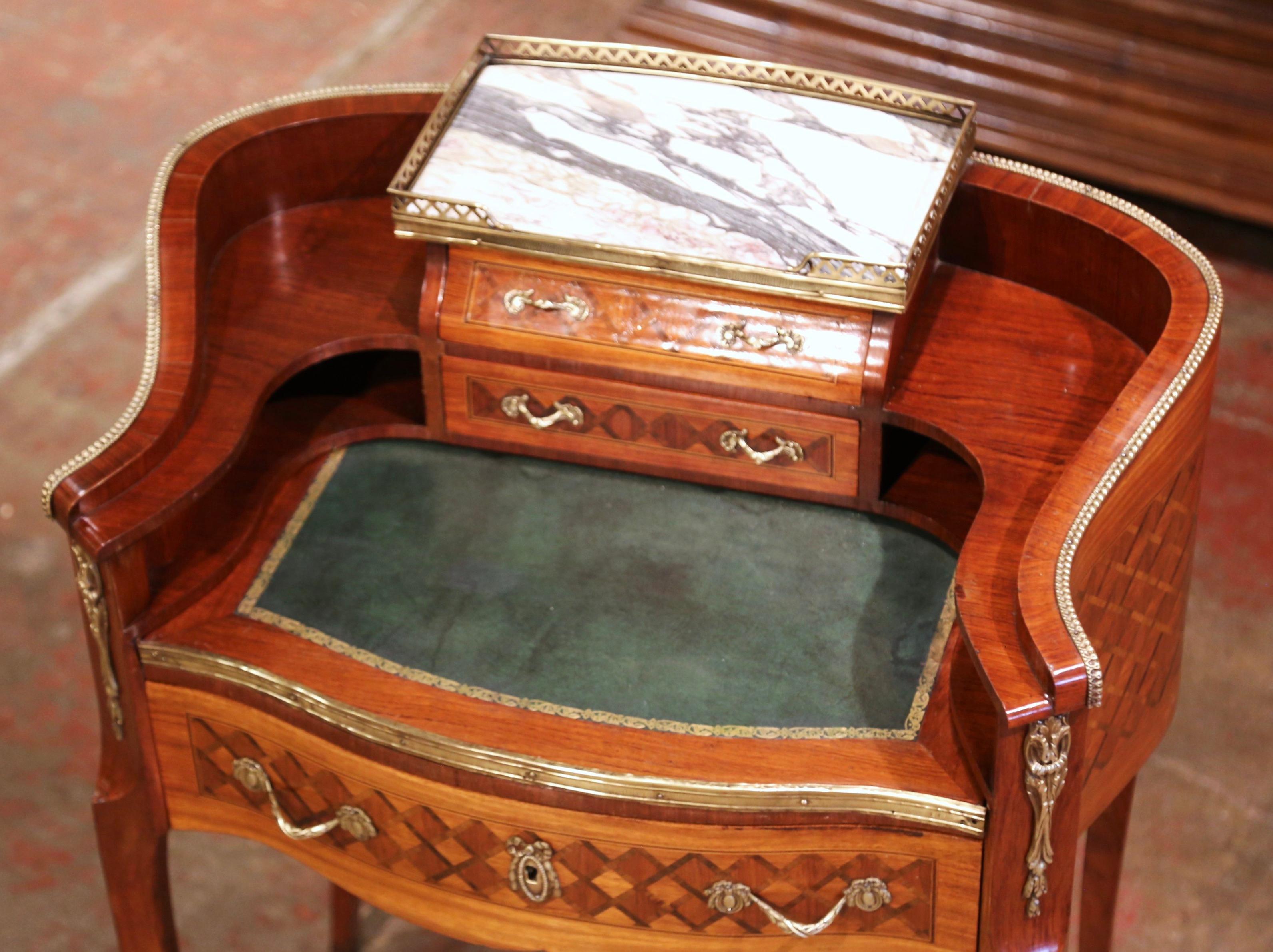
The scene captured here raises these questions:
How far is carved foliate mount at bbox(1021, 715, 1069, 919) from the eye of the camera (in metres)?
1.34

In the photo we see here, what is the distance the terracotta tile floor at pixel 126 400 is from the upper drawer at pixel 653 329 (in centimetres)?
106

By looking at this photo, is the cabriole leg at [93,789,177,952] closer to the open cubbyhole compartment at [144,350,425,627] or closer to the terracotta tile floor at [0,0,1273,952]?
the open cubbyhole compartment at [144,350,425,627]

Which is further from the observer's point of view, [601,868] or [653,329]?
[653,329]

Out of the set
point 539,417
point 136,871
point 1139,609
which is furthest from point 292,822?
point 1139,609

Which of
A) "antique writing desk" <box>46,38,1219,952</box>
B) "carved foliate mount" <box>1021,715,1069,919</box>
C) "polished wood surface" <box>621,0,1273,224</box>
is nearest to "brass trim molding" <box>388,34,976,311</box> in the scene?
"antique writing desk" <box>46,38,1219,952</box>

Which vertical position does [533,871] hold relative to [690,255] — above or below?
below

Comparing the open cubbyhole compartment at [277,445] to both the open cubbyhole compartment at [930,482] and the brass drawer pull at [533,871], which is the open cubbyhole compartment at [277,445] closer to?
the brass drawer pull at [533,871]

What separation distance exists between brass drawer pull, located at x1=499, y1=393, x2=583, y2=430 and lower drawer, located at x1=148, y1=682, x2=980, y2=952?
16.0 inches

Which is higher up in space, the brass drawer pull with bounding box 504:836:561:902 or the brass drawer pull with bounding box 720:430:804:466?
the brass drawer pull with bounding box 720:430:804:466

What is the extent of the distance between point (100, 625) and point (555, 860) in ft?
1.57

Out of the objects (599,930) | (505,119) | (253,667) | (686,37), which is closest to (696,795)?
(599,930)

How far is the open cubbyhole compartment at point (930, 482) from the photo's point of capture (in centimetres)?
171

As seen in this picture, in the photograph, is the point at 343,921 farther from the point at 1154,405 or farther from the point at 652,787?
the point at 1154,405

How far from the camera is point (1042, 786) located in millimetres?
1368
